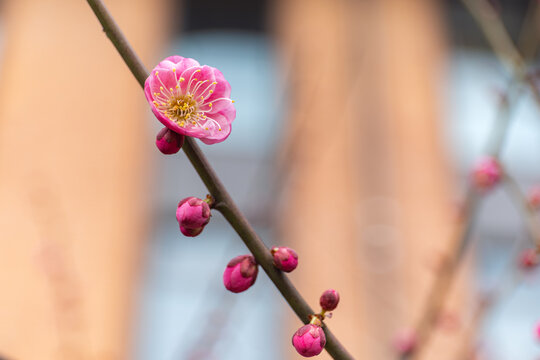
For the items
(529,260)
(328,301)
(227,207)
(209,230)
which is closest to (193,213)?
(227,207)

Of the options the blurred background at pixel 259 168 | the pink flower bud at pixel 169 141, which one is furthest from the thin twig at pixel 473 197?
the blurred background at pixel 259 168

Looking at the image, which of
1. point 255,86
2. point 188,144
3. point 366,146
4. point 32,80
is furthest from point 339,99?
point 188,144

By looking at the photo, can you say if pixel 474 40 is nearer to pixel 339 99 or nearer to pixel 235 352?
pixel 339 99

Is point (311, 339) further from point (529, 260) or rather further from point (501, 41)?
point (501, 41)

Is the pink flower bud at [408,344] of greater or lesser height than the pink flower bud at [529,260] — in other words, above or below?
below

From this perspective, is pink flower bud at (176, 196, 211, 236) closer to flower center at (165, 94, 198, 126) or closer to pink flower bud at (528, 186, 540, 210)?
flower center at (165, 94, 198, 126)

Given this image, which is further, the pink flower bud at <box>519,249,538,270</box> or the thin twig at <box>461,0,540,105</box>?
the thin twig at <box>461,0,540,105</box>

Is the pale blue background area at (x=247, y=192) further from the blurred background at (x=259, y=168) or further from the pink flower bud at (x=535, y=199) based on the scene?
the pink flower bud at (x=535, y=199)

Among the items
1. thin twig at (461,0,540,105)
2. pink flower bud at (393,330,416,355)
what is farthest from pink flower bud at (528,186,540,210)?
pink flower bud at (393,330,416,355)
